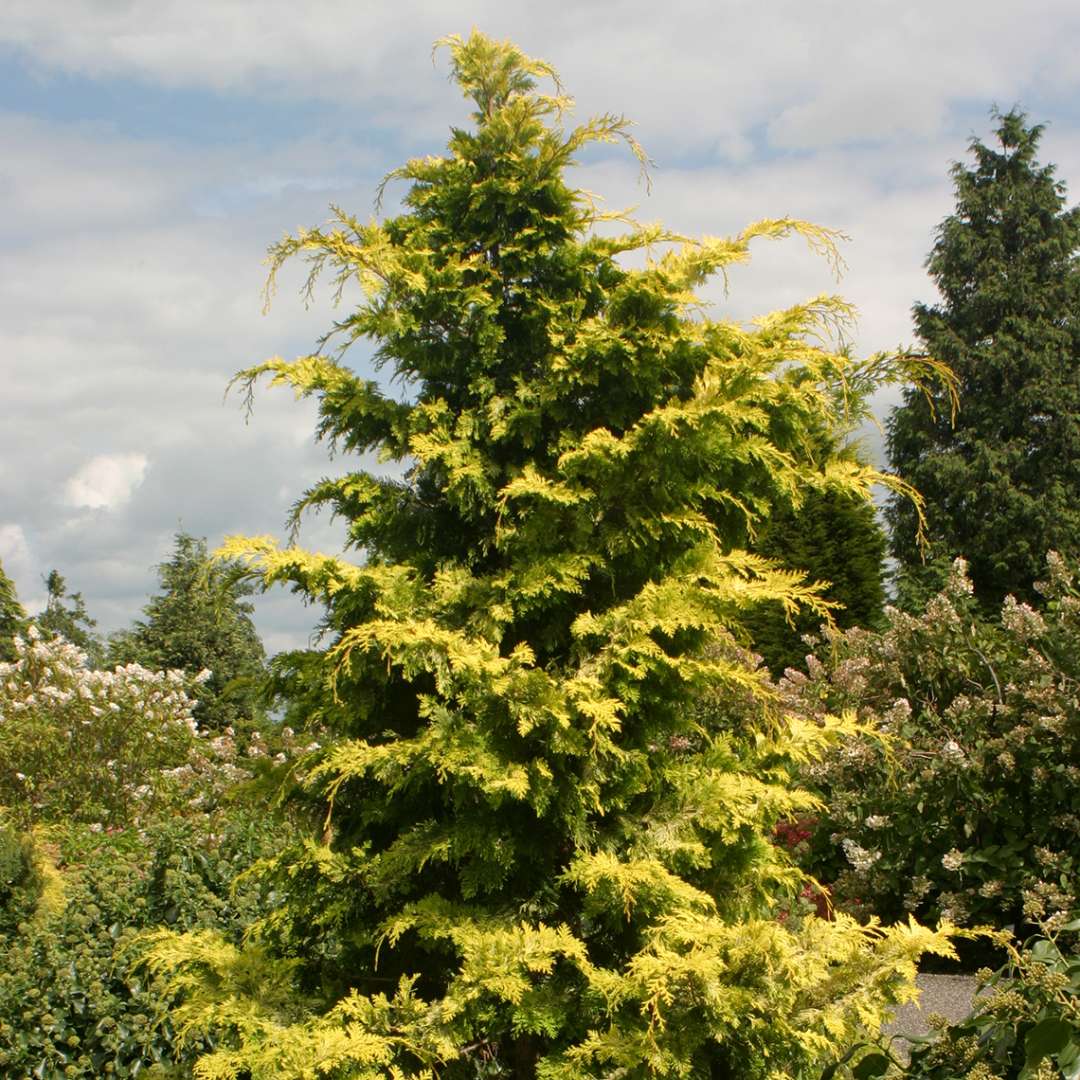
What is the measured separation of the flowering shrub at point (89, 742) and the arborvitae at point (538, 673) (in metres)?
7.13

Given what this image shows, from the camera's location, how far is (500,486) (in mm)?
4570

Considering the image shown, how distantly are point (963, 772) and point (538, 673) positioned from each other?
465 cm

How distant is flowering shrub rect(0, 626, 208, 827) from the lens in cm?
1120

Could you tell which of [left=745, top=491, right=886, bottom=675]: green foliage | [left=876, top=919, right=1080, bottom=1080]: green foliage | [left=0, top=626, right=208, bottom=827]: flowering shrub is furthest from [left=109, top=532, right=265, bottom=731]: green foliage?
[left=876, top=919, right=1080, bottom=1080]: green foliage

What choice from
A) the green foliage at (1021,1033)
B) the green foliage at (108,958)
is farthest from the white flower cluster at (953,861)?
the green foliage at (108,958)

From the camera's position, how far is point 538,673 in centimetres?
394

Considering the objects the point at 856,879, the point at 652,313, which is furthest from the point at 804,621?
the point at 652,313

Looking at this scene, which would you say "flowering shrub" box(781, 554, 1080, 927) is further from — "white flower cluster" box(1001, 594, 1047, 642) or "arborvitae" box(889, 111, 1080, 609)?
"arborvitae" box(889, 111, 1080, 609)

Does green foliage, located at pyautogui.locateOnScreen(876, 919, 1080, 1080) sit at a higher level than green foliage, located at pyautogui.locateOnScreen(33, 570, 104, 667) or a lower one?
lower

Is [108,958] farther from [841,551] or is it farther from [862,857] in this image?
[841,551]

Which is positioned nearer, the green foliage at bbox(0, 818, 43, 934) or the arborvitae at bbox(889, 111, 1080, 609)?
the green foliage at bbox(0, 818, 43, 934)

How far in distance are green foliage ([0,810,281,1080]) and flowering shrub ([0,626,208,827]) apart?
4808 mm

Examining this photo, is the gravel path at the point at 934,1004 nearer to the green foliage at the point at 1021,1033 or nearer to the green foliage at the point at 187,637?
the green foliage at the point at 1021,1033

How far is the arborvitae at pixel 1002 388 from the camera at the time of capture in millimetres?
23078
